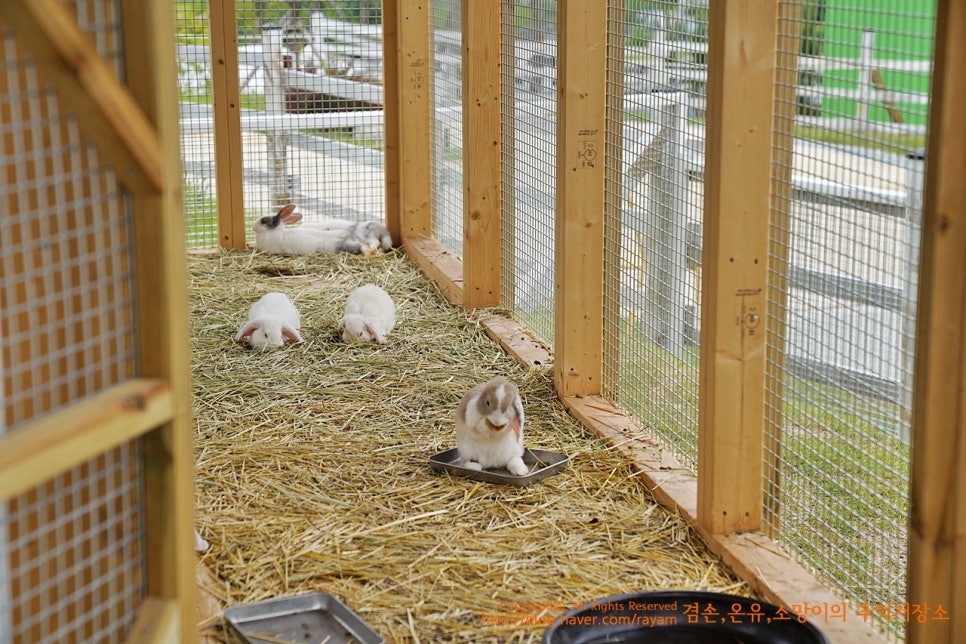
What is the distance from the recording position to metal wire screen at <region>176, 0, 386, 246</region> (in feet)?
24.2

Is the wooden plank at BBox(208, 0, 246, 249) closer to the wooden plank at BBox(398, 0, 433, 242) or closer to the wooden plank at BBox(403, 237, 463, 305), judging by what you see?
the wooden plank at BBox(398, 0, 433, 242)

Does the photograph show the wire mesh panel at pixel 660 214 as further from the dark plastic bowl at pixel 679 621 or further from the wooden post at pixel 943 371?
the wooden post at pixel 943 371

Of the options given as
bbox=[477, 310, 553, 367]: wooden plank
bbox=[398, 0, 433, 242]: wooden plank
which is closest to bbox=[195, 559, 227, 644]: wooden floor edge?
bbox=[477, 310, 553, 367]: wooden plank

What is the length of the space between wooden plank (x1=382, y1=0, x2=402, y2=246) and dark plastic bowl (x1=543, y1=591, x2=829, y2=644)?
16.2 ft

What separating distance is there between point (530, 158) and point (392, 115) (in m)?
2.40

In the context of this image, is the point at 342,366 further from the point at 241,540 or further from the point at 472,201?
the point at 241,540

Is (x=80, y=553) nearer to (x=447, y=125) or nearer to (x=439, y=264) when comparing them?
(x=439, y=264)

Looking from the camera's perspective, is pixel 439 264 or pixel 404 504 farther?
pixel 439 264

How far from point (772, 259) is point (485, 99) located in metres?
2.67

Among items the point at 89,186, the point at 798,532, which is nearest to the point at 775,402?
the point at 798,532

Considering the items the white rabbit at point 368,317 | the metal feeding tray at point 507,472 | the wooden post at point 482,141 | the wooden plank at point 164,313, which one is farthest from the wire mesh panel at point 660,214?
the wooden plank at point 164,313

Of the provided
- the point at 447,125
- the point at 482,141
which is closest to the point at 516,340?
the point at 482,141

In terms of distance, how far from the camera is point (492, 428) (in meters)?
3.76

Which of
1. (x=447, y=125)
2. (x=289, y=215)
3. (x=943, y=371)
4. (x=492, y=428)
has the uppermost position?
(x=447, y=125)
